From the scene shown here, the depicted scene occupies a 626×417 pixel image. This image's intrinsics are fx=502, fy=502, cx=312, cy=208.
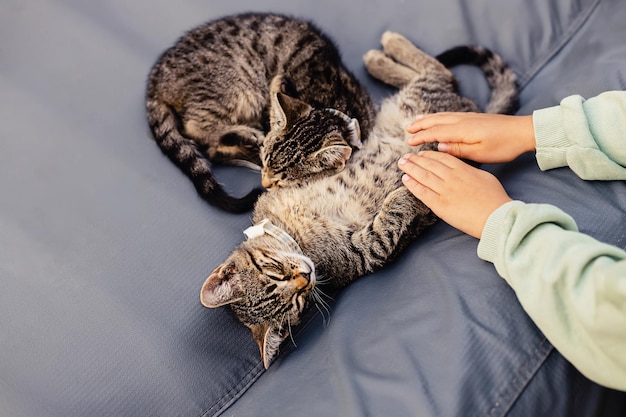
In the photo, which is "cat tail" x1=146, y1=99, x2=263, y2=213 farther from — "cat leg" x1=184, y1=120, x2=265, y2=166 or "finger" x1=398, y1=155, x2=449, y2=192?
"finger" x1=398, y1=155, x2=449, y2=192

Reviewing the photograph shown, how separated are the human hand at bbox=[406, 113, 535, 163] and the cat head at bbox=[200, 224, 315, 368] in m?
0.57

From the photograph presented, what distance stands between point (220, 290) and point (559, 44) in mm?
1584

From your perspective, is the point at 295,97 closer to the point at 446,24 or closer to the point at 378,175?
the point at 378,175

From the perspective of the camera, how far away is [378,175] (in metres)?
1.68

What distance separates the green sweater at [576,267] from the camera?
39.1 inches

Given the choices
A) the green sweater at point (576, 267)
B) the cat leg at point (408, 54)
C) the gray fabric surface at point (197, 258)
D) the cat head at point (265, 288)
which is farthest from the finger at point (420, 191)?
the cat leg at point (408, 54)

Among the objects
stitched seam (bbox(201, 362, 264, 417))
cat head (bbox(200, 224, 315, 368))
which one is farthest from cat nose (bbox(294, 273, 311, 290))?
stitched seam (bbox(201, 362, 264, 417))

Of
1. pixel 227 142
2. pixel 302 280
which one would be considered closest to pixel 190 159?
pixel 227 142

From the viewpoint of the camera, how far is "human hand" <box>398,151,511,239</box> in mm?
1290

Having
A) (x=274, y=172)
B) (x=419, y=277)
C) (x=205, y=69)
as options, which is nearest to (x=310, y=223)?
(x=274, y=172)

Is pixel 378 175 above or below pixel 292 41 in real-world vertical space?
below

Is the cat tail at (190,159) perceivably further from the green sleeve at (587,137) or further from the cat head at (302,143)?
the green sleeve at (587,137)

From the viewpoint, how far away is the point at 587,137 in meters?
1.33

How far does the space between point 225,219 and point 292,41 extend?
30.0 inches
